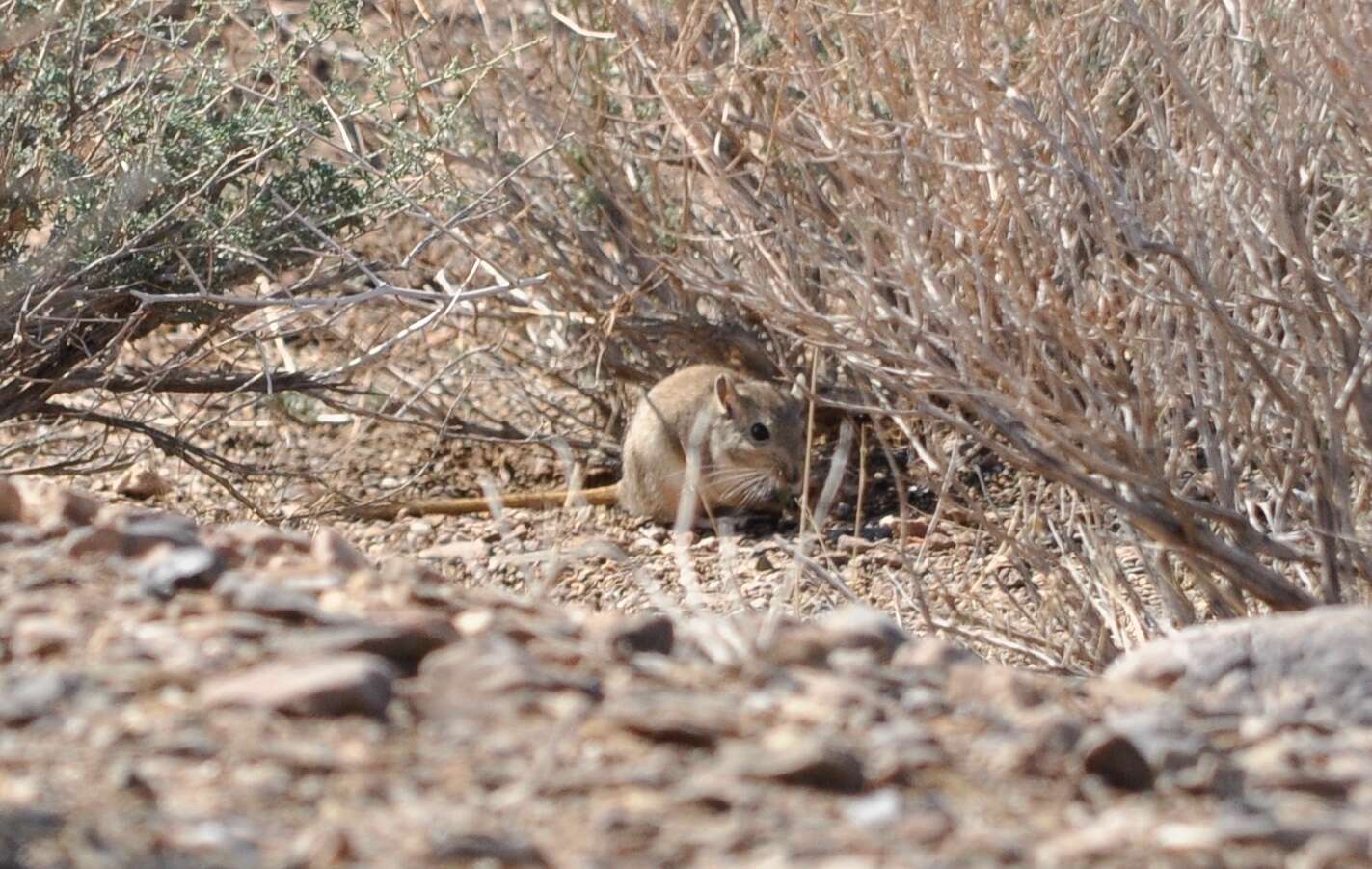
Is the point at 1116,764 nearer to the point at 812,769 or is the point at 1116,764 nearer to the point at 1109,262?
the point at 812,769

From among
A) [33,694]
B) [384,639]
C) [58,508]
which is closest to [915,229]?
[58,508]

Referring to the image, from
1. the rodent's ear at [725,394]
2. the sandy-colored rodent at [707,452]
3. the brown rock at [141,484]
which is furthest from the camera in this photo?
the rodent's ear at [725,394]

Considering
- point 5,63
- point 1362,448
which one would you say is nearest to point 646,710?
point 1362,448

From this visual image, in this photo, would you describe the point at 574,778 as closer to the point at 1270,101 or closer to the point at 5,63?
the point at 1270,101

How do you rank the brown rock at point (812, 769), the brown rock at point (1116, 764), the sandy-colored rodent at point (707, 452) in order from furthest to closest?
the sandy-colored rodent at point (707, 452) → the brown rock at point (1116, 764) → the brown rock at point (812, 769)

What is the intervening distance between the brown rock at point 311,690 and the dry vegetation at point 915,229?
190 centimetres

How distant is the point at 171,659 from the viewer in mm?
2557

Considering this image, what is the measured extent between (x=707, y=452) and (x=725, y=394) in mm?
394

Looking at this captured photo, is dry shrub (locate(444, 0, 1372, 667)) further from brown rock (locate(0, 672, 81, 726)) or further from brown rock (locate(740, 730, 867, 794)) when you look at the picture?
brown rock (locate(0, 672, 81, 726))

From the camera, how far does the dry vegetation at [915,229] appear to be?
14.0 ft

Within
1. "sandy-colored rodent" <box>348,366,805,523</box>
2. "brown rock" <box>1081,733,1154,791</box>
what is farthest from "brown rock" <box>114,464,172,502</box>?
"brown rock" <box>1081,733,1154,791</box>

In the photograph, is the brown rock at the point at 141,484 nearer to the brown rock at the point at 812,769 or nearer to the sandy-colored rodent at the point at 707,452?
the sandy-colored rodent at the point at 707,452

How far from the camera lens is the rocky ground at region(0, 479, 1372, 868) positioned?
2102mm

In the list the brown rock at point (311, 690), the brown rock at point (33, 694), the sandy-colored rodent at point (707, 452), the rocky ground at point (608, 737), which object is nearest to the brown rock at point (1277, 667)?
the rocky ground at point (608, 737)
